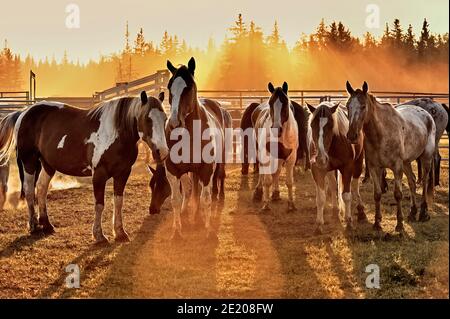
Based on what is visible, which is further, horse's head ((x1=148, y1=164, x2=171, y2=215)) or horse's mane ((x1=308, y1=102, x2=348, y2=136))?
horse's head ((x1=148, y1=164, x2=171, y2=215))

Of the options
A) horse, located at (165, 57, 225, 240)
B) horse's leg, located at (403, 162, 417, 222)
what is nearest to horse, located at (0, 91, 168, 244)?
horse, located at (165, 57, 225, 240)

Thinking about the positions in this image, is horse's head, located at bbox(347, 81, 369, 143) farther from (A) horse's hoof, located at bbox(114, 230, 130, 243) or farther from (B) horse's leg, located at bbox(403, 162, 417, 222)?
(A) horse's hoof, located at bbox(114, 230, 130, 243)

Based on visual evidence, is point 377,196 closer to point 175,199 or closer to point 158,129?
point 175,199

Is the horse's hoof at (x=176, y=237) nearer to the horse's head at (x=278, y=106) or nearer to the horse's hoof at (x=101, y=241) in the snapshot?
the horse's hoof at (x=101, y=241)

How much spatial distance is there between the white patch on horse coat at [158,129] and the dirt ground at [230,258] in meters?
1.60

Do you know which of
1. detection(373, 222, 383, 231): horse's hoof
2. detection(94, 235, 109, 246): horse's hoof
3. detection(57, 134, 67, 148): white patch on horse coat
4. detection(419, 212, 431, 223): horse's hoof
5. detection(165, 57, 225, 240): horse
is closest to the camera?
detection(165, 57, 225, 240): horse

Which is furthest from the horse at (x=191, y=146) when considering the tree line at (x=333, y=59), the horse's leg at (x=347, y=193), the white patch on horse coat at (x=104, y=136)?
the tree line at (x=333, y=59)

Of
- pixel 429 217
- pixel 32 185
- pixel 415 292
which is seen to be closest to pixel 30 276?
pixel 32 185

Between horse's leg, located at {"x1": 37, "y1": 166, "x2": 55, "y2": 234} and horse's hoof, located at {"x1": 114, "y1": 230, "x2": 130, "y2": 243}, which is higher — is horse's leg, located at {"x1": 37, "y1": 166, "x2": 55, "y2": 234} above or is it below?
above

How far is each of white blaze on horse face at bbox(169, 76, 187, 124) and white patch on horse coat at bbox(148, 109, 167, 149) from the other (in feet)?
0.52

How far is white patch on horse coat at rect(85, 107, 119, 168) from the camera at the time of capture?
8266mm

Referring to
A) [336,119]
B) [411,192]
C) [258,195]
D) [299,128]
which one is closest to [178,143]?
[336,119]

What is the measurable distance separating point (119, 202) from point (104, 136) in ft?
3.47

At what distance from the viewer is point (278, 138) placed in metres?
10.3
